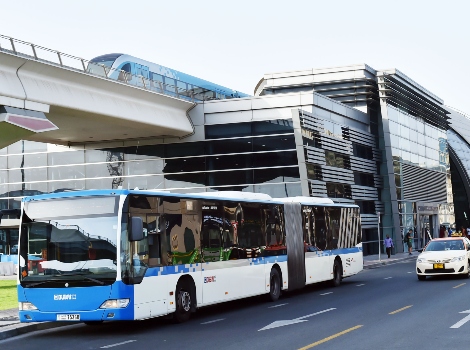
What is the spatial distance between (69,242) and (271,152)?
31976 millimetres

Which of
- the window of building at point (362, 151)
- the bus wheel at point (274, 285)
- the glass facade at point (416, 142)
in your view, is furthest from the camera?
the glass facade at point (416, 142)

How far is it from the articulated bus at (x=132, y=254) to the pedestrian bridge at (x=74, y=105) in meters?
13.5

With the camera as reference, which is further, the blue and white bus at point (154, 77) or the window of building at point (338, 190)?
the window of building at point (338, 190)

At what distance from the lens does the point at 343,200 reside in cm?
5338

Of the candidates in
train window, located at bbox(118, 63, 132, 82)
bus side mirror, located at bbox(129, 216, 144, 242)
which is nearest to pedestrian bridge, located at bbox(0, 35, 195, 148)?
train window, located at bbox(118, 63, 132, 82)

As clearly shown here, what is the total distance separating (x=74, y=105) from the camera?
3594 cm

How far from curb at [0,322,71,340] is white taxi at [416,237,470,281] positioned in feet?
46.4

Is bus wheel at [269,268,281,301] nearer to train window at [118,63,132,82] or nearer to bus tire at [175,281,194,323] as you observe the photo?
bus tire at [175,281,194,323]

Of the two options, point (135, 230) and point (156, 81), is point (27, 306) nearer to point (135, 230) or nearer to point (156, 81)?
point (135, 230)

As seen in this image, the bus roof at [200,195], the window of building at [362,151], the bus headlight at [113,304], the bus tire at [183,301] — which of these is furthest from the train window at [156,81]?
the bus headlight at [113,304]

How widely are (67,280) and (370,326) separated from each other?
226 inches

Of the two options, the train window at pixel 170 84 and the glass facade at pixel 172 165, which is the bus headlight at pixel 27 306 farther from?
the glass facade at pixel 172 165

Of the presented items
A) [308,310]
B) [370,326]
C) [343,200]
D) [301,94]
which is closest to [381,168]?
[343,200]

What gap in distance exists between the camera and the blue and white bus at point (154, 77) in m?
38.3
